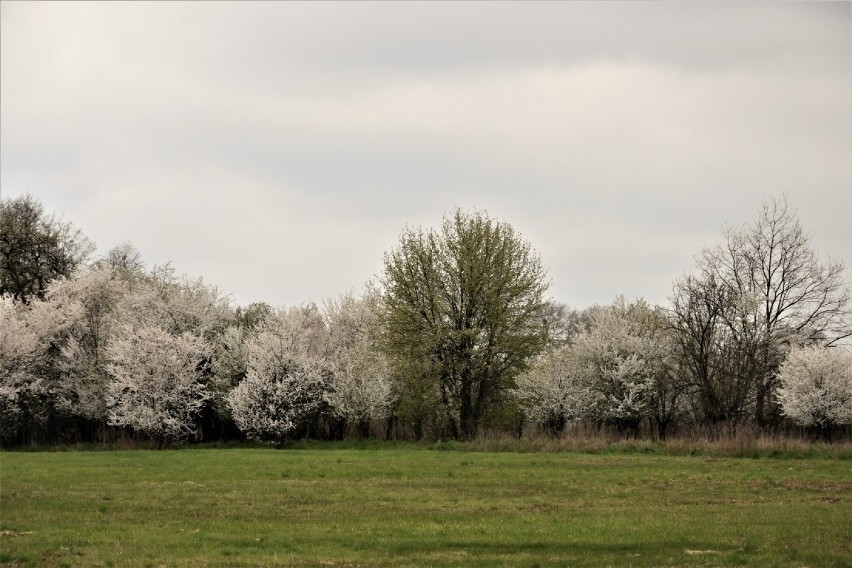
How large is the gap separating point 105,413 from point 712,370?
38.8 meters

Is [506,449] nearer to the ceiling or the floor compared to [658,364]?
nearer to the floor

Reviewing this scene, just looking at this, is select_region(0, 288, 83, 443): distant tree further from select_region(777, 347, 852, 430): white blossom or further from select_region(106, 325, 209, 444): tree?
select_region(777, 347, 852, 430): white blossom

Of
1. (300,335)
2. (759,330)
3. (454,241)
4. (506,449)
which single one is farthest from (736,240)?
(300,335)

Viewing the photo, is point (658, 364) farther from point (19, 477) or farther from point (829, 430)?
point (19, 477)

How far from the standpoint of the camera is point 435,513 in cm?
2145

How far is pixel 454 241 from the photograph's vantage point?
5422cm

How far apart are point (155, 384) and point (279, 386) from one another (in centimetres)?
766

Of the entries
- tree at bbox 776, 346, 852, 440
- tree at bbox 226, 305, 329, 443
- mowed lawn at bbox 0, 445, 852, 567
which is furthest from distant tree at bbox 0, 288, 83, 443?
tree at bbox 776, 346, 852, 440

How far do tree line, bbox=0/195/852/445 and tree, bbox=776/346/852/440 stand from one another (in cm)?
11

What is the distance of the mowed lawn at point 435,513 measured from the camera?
16.2 m

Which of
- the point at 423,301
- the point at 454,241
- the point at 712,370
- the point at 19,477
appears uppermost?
the point at 454,241

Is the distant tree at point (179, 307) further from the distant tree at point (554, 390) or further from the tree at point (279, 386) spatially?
the distant tree at point (554, 390)

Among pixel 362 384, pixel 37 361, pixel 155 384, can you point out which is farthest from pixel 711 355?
pixel 37 361

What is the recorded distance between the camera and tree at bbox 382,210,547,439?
2062 inches
